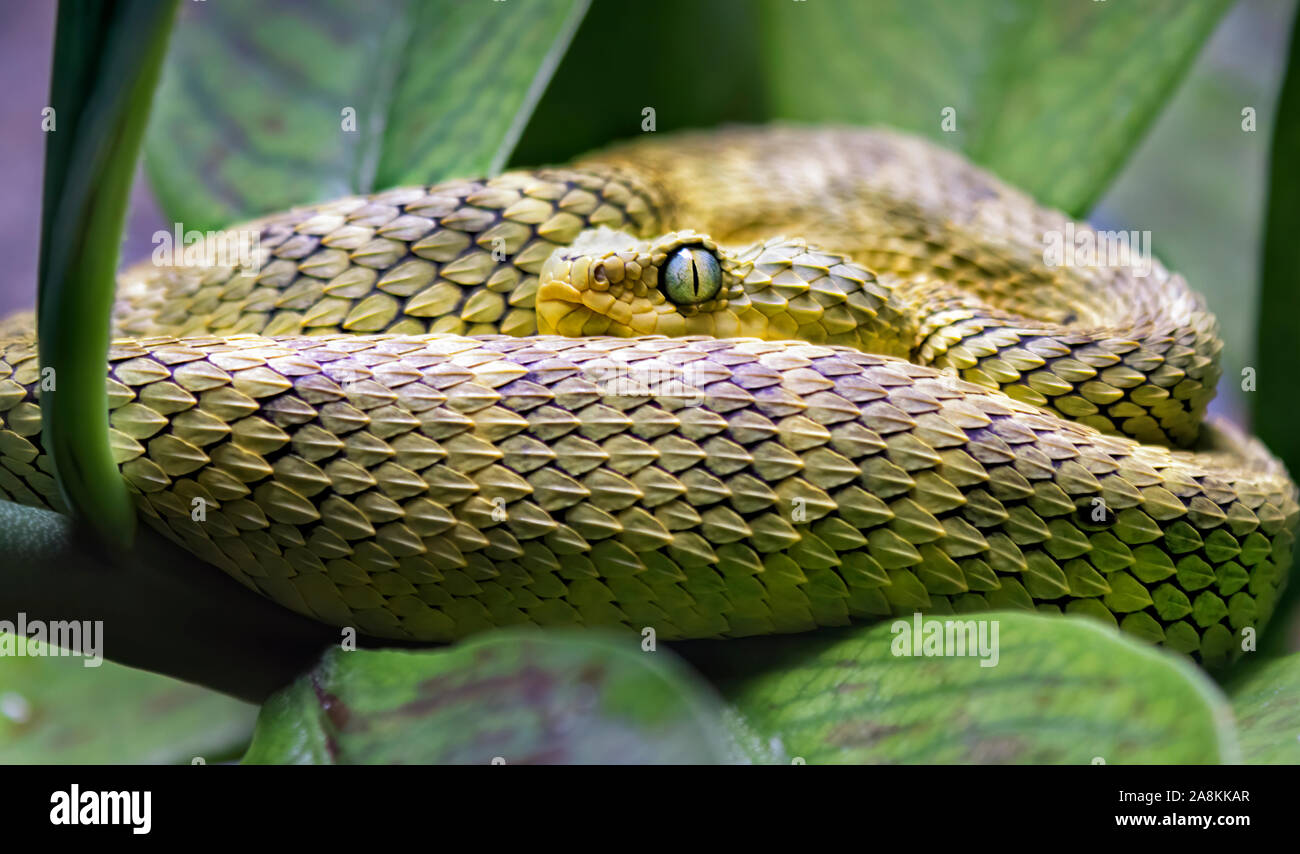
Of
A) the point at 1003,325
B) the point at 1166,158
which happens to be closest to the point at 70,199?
the point at 1003,325

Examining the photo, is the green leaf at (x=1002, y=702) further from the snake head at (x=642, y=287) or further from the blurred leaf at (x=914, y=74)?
the blurred leaf at (x=914, y=74)

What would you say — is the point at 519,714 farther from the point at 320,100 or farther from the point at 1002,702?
the point at 320,100

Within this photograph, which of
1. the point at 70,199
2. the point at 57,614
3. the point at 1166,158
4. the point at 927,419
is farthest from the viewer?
the point at 1166,158

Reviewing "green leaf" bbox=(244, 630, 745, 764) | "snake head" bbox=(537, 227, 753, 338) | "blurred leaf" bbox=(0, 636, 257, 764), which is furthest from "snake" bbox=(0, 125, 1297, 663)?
"blurred leaf" bbox=(0, 636, 257, 764)

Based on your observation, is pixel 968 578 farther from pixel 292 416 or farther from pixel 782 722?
pixel 292 416

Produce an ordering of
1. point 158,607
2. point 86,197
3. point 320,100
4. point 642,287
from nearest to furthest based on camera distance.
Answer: point 86,197 → point 158,607 → point 642,287 → point 320,100

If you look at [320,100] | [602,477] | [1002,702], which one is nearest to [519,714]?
[602,477]
